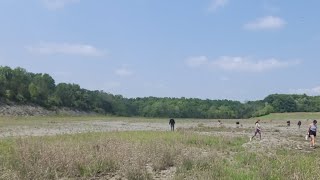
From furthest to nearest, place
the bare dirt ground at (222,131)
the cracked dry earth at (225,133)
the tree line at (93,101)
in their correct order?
the tree line at (93,101) → the bare dirt ground at (222,131) → the cracked dry earth at (225,133)

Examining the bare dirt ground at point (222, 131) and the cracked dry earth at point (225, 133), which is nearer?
the cracked dry earth at point (225, 133)

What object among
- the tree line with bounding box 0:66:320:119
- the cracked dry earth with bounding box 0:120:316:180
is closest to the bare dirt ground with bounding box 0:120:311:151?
the cracked dry earth with bounding box 0:120:316:180

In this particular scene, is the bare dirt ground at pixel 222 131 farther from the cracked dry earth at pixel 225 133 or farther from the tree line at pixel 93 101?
the tree line at pixel 93 101

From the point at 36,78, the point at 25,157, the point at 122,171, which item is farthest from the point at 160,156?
the point at 36,78

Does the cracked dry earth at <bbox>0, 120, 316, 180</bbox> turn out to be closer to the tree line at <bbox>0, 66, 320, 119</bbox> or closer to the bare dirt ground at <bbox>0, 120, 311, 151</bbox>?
the bare dirt ground at <bbox>0, 120, 311, 151</bbox>

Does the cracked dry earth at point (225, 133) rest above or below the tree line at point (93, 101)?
below

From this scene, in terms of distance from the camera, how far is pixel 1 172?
9828 millimetres

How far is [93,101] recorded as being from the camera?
545 feet

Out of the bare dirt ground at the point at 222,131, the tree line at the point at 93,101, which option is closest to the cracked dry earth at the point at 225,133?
the bare dirt ground at the point at 222,131

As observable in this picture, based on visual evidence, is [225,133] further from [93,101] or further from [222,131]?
[93,101]

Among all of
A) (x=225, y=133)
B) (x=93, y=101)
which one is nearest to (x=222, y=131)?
(x=225, y=133)

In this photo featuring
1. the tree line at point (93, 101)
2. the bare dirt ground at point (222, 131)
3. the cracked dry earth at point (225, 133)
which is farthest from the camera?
the tree line at point (93, 101)

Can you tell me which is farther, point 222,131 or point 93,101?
point 93,101

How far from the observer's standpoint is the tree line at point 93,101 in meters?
124
